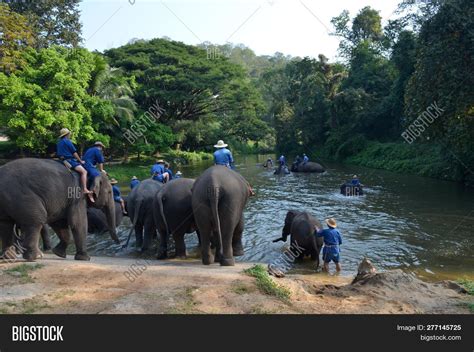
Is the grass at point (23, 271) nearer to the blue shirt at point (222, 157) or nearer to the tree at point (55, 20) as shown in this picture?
the blue shirt at point (222, 157)

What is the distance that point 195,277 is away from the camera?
6.64 metres

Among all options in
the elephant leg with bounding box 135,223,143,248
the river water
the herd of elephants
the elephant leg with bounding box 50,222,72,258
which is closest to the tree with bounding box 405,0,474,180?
the river water

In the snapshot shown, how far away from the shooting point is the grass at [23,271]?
635 centimetres

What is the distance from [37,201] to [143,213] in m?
3.24

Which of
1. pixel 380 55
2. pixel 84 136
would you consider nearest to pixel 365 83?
pixel 380 55

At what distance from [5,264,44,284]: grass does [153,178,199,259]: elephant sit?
120 inches

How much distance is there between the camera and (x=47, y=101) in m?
22.3

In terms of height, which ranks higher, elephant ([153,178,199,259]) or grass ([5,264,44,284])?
elephant ([153,178,199,259])

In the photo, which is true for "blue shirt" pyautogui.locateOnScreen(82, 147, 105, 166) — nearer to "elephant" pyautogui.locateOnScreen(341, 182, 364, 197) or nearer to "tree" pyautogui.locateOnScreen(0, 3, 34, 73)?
"elephant" pyautogui.locateOnScreen(341, 182, 364, 197)

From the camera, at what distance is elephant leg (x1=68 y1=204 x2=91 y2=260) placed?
836 centimetres

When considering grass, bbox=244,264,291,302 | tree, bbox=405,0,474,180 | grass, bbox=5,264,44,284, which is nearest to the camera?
grass, bbox=244,264,291,302

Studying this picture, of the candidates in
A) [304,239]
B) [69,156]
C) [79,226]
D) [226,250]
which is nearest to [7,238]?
[79,226]

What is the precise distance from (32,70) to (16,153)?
28.2 feet

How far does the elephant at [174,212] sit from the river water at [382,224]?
119 centimetres
